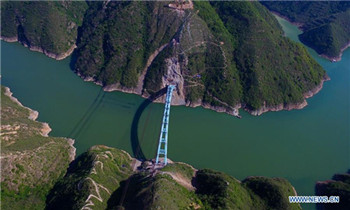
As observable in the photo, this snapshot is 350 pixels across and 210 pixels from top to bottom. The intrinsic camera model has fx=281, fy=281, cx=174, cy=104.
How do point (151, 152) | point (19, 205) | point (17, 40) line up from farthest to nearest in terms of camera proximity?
point (17, 40)
point (151, 152)
point (19, 205)

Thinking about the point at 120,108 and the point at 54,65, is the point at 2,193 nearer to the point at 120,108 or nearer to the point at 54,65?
the point at 120,108

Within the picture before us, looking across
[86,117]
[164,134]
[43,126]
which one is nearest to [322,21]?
[164,134]

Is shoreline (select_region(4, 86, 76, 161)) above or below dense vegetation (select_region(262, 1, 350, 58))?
below

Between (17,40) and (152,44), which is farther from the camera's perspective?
(17,40)

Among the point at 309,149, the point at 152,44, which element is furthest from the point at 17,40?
the point at 309,149

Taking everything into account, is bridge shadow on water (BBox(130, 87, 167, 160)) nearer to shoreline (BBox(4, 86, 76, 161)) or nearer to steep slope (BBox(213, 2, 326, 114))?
shoreline (BBox(4, 86, 76, 161))

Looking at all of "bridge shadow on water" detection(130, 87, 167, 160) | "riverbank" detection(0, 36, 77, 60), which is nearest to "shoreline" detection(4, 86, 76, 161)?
"bridge shadow on water" detection(130, 87, 167, 160)
